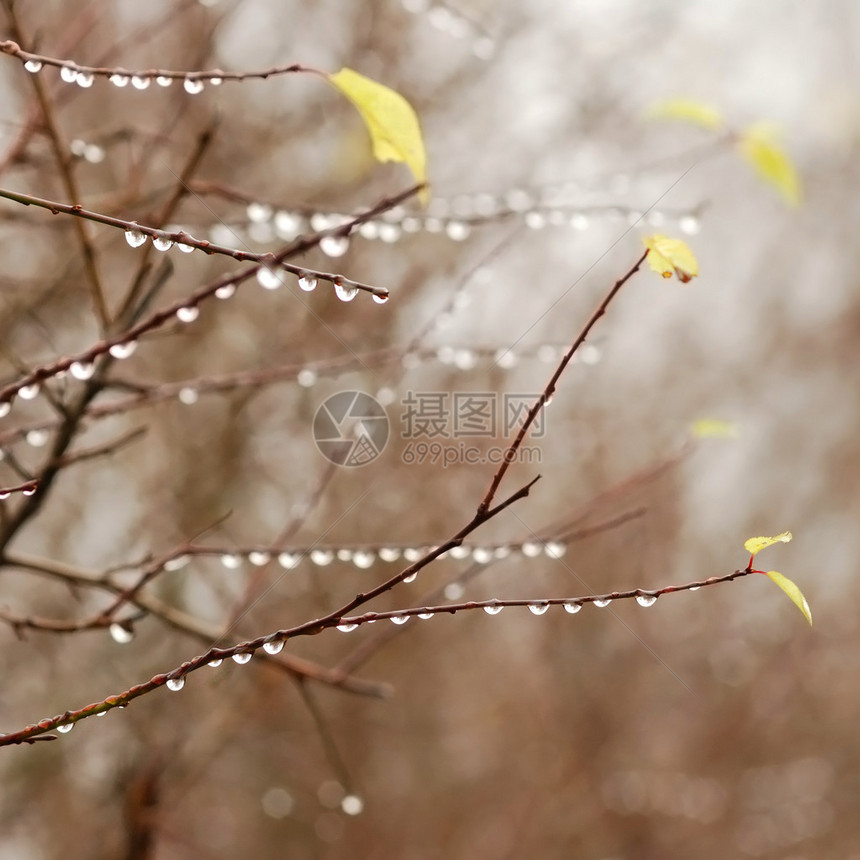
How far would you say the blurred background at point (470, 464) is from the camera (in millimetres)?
2219

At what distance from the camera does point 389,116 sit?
2.68 feet

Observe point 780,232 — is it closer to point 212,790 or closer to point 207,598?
point 207,598

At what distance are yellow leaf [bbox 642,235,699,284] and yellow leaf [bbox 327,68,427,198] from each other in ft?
0.87

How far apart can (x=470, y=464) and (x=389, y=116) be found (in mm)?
1862

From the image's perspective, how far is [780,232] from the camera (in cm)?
379

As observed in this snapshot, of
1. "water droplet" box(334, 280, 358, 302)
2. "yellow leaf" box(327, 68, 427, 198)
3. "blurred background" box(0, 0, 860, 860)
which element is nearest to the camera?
"water droplet" box(334, 280, 358, 302)

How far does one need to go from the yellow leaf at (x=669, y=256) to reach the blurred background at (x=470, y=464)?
1.76 feet

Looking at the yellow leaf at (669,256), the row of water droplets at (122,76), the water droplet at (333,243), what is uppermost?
the row of water droplets at (122,76)

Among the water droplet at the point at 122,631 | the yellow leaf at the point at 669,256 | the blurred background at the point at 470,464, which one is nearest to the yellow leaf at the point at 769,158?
the blurred background at the point at 470,464

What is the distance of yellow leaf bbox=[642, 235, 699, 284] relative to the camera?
0.72 m

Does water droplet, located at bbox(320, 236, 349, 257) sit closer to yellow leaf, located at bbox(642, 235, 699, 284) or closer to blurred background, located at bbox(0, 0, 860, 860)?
yellow leaf, located at bbox(642, 235, 699, 284)

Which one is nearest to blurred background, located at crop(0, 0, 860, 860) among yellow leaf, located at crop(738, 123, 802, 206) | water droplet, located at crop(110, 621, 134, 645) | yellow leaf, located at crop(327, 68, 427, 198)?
yellow leaf, located at crop(738, 123, 802, 206)

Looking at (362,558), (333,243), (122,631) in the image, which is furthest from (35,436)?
(333,243)

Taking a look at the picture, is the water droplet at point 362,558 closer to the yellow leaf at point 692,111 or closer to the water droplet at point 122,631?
the water droplet at point 122,631
